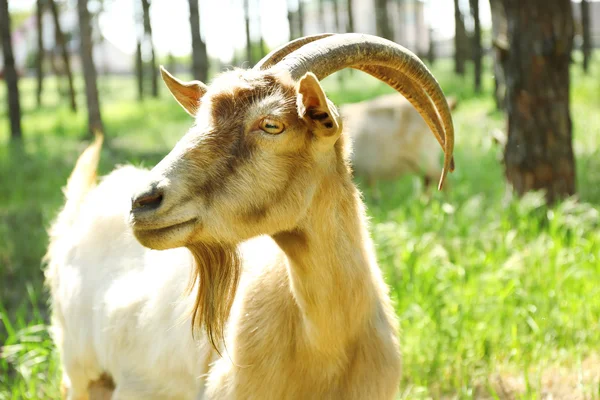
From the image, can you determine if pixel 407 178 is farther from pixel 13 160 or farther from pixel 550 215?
pixel 13 160

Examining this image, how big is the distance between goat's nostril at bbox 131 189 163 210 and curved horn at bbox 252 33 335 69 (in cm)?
77

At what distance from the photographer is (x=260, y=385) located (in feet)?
8.68

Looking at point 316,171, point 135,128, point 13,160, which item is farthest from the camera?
point 135,128

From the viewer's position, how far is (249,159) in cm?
235

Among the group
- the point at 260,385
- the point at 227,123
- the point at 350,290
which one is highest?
the point at 227,123

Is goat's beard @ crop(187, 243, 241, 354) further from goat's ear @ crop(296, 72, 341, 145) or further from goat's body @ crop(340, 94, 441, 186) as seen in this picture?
goat's body @ crop(340, 94, 441, 186)

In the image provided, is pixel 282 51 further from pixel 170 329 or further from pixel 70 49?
pixel 70 49


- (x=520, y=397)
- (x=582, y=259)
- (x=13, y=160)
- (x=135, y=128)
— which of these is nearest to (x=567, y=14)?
(x=582, y=259)

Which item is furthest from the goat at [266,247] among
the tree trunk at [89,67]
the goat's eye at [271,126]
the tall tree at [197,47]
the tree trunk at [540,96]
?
the tree trunk at [89,67]

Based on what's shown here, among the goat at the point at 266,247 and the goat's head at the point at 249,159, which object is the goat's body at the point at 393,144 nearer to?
the goat at the point at 266,247

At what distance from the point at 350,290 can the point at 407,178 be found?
7480 millimetres

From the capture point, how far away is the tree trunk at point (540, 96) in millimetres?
6258

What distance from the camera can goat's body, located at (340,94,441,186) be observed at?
10023 mm

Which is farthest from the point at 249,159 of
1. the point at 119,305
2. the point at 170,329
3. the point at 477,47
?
the point at 477,47
